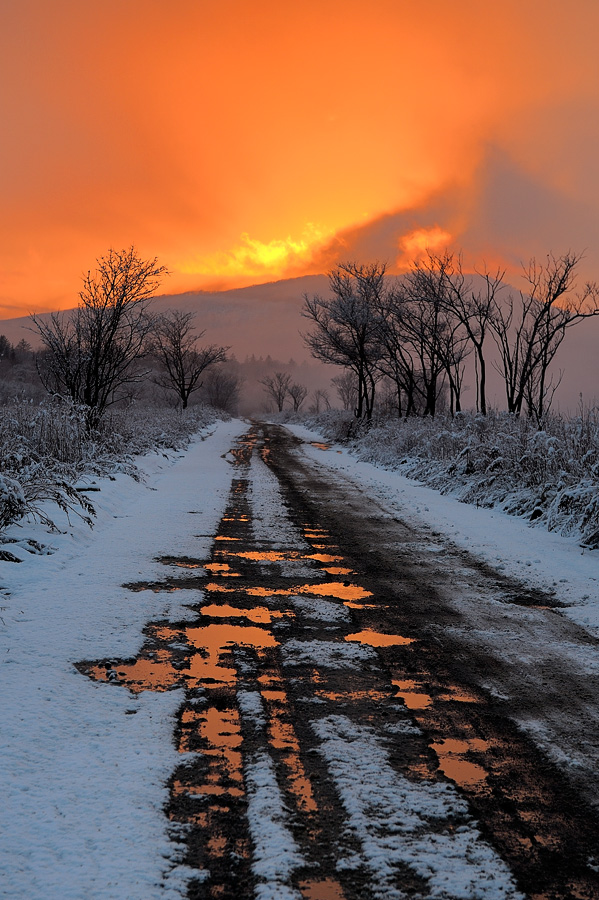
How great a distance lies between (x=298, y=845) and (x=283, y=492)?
8729 mm

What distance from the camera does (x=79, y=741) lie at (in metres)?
2.59

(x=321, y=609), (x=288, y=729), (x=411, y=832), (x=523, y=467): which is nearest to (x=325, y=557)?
(x=321, y=609)

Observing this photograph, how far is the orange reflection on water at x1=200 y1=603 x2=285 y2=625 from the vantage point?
422cm

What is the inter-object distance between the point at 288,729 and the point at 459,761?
74 centimetres

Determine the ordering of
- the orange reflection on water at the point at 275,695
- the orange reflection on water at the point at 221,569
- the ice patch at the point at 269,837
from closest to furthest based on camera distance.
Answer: the ice patch at the point at 269,837, the orange reflection on water at the point at 275,695, the orange reflection on water at the point at 221,569

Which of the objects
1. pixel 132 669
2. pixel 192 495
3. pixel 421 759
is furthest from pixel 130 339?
pixel 421 759

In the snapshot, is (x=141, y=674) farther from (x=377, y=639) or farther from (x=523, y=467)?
(x=523, y=467)

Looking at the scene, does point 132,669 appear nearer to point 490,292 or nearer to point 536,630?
point 536,630

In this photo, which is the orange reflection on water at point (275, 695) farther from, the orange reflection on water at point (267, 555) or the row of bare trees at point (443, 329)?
the row of bare trees at point (443, 329)

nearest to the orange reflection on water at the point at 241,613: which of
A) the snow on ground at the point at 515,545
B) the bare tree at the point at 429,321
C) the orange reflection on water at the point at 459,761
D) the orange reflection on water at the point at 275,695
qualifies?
the orange reflection on water at the point at 275,695

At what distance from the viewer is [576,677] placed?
3420mm

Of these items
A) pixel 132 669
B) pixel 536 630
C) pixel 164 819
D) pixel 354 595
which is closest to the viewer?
pixel 164 819

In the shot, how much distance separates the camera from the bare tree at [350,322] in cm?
2869

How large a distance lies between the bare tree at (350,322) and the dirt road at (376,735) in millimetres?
23764
